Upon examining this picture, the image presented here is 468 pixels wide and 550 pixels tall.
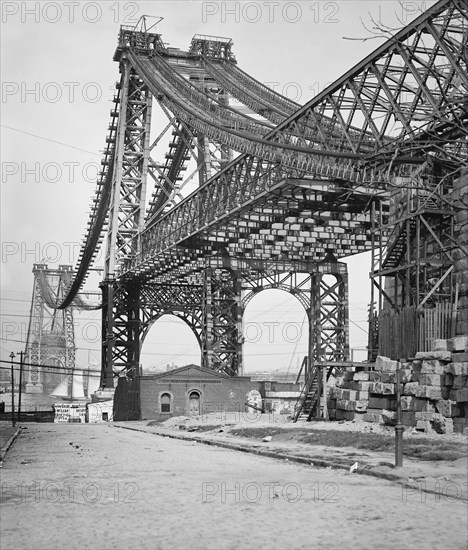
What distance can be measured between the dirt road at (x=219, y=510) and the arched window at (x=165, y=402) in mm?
36339

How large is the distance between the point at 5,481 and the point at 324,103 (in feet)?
72.0

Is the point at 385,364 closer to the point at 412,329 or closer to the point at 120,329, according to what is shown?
the point at 412,329

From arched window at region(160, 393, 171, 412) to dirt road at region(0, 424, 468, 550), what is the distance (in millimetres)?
36339

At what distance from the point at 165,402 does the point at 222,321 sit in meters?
6.30

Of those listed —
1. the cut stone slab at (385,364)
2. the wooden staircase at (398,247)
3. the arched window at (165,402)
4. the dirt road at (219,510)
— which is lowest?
the arched window at (165,402)

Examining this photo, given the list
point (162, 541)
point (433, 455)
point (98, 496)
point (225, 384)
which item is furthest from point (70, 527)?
point (225, 384)

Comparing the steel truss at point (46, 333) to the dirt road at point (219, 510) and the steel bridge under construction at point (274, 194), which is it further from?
the dirt road at point (219, 510)

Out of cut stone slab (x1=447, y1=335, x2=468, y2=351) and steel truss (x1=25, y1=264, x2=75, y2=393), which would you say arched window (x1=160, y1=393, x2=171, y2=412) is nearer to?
cut stone slab (x1=447, y1=335, x2=468, y2=351)

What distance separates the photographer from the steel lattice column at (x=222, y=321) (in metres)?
49.7

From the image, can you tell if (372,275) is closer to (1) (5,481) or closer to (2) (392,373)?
(2) (392,373)

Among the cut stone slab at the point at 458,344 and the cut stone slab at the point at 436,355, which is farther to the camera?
the cut stone slab at the point at 436,355

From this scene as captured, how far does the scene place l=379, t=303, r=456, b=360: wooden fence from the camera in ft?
68.3

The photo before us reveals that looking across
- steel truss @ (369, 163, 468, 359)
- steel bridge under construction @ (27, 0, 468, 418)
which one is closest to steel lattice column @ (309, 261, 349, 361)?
steel bridge under construction @ (27, 0, 468, 418)

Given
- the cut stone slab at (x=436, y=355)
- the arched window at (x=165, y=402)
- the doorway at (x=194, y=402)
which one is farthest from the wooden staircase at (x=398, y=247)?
the arched window at (x=165, y=402)
